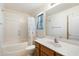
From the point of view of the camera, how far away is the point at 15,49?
1.59 m

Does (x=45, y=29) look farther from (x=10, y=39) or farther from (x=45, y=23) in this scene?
(x=10, y=39)

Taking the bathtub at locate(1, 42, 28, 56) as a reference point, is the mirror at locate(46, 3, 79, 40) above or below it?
above

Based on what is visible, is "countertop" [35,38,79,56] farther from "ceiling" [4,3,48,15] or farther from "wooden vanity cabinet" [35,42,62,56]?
Result: "ceiling" [4,3,48,15]

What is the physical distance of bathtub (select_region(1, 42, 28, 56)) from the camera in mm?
1497

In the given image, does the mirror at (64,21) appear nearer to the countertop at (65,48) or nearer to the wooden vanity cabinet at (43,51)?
the countertop at (65,48)

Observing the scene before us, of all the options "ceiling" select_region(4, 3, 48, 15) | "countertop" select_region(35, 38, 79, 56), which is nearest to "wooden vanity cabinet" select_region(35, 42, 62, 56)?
"countertop" select_region(35, 38, 79, 56)

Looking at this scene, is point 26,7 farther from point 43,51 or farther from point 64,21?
point 43,51

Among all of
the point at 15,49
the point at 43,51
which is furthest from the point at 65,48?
the point at 15,49

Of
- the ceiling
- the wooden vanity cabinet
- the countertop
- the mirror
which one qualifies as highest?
the ceiling

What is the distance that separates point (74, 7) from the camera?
1.49 m

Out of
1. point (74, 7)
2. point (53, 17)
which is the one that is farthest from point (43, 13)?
point (74, 7)

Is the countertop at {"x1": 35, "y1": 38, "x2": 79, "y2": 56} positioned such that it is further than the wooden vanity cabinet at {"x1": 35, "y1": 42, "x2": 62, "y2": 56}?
No

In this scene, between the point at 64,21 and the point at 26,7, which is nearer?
the point at 26,7

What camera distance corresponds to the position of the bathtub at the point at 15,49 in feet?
4.91
